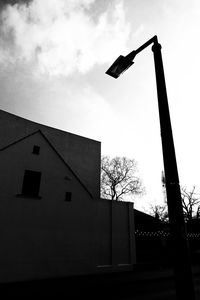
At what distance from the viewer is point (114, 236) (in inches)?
544

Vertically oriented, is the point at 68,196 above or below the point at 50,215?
above

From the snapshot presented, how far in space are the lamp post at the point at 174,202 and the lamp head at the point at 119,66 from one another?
0.61 m

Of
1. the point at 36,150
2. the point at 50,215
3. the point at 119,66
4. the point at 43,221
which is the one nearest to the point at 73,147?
the point at 36,150

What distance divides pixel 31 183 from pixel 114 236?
6.86 m

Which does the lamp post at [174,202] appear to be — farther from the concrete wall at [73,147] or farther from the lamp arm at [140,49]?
the concrete wall at [73,147]

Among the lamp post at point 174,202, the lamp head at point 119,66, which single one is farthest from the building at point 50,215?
the lamp post at point 174,202

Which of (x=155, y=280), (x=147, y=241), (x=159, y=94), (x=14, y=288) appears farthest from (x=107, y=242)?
(x=159, y=94)

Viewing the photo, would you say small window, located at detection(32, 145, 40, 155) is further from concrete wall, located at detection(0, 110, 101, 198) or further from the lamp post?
the lamp post

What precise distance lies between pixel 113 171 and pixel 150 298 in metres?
30.1

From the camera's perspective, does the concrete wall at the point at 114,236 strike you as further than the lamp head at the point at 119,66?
Yes

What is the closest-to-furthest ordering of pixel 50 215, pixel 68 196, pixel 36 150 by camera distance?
Result: pixel 50 215
pixel 36 150
pixel 68 196

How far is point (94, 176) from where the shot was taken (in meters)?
15.7

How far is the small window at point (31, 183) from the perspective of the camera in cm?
1148

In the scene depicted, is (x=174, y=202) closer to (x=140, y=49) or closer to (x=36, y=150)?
(x=140, y=49)
